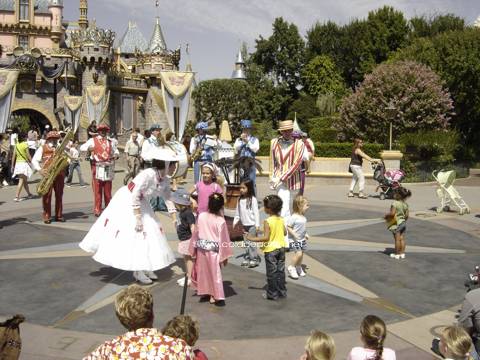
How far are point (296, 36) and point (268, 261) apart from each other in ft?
165

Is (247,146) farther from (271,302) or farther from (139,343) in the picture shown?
(139,343)

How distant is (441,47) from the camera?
30531mm

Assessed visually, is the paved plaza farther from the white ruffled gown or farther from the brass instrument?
the brass instrument

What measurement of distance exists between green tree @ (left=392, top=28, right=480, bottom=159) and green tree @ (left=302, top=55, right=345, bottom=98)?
17.1 m

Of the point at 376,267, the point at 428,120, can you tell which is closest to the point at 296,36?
the point at 428,120

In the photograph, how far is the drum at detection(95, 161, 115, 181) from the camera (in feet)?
35.7

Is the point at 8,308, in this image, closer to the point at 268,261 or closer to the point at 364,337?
the point at 268,261

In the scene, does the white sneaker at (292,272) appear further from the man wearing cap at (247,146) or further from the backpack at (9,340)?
the backpack at (9,340)

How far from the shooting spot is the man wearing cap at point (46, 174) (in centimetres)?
1055

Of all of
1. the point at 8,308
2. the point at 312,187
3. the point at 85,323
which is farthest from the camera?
the point at 312,187

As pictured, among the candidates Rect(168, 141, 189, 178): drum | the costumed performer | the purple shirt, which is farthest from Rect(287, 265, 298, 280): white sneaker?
the costumed performer

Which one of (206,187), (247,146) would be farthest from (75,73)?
(206,187)

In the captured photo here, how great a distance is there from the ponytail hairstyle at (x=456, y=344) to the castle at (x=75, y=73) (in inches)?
1187

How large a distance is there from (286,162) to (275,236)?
283 cm
